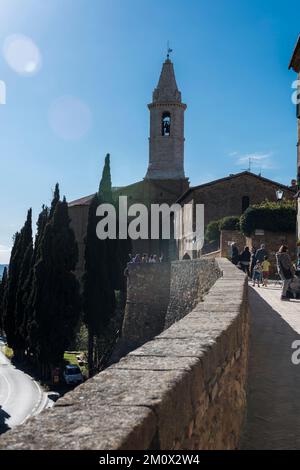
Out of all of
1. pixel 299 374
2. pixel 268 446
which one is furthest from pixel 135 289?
pixel 268 446

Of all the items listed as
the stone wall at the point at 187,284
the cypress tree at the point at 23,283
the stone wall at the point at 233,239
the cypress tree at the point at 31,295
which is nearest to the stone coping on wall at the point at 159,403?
the stone wall at the point at 187,284

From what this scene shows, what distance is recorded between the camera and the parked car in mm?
29578

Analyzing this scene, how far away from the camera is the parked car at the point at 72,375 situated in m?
29.6

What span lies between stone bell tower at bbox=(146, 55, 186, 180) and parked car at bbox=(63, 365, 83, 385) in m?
28.6

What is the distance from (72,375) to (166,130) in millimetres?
31611

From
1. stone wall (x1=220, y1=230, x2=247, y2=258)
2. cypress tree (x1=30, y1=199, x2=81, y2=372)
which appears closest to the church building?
cypress tree (x1=30, y1=199, x2=81, y2=372)

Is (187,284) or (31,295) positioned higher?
(187,284)

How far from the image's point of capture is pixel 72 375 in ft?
98.3

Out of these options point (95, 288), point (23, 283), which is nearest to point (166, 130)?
point (23, 283)

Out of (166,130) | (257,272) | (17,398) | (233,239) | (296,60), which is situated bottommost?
(17,398)

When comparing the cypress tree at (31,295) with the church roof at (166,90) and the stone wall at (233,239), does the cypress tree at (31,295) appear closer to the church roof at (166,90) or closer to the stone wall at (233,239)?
the stone wall at (233,239)

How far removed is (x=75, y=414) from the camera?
7.06 feet

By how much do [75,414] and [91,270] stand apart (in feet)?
96.7

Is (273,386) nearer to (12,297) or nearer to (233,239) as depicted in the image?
(233,239)
